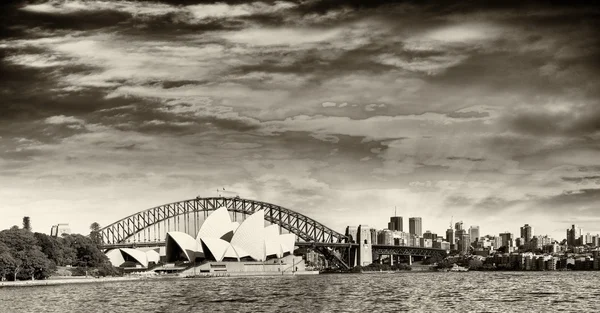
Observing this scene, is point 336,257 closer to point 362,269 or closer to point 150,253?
point 362,269

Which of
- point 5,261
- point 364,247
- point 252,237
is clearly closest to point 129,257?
point 252,237

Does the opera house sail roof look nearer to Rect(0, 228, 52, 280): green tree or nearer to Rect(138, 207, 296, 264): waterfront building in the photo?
Rect(138, 207, 296, 264): waterfront building

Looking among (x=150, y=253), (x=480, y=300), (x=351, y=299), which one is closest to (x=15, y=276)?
(x=351, y=299)

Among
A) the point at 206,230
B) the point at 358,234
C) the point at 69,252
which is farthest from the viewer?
the point at 358,234

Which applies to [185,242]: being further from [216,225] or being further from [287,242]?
[287,242]

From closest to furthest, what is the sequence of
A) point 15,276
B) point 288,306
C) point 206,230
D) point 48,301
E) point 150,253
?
1. point 288,306
2. point 48,301
3. point 15,276
4. point 206,230
5. point 150,253

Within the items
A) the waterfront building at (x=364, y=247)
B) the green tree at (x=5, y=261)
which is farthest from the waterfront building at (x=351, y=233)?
the green tree at (x=5, y=261)

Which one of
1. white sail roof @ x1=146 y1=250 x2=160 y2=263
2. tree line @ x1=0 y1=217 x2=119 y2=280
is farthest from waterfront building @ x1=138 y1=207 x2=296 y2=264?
tree line @ x1=0 y1=217 x2=119 y2=280
